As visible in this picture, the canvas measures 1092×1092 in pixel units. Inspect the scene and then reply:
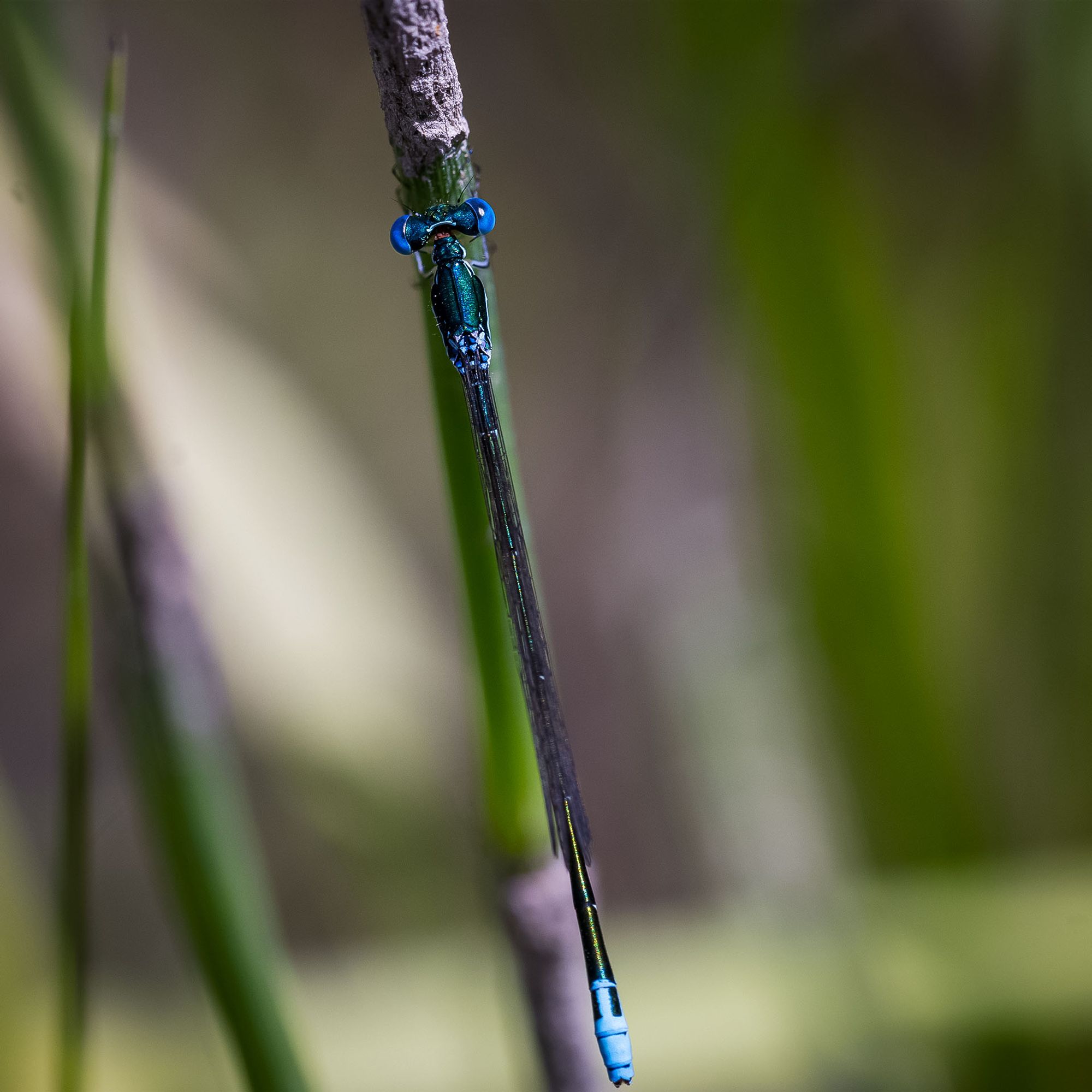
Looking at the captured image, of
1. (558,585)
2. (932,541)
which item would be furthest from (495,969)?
(932,541)

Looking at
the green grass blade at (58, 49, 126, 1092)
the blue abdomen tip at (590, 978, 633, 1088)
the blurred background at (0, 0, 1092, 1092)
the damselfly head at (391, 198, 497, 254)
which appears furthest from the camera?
the blurred background at (0, 0, 1092, 1092)

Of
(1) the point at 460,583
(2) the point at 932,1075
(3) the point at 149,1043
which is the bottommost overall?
(2) the point at 932,1075

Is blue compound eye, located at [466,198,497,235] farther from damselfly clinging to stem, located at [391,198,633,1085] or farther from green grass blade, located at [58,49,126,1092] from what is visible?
green grass blade, located at [58,49,126,1092]

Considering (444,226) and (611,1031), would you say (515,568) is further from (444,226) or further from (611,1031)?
(611,1031)

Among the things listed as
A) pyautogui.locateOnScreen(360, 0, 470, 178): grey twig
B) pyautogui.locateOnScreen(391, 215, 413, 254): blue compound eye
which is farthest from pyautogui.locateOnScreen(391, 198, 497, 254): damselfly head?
pyautogui.locateOnScreen(360, 0, 470, 178): grey twig

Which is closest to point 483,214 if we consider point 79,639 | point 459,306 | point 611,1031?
point 459,306

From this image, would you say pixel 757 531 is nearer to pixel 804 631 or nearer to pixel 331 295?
pixel 804 631
